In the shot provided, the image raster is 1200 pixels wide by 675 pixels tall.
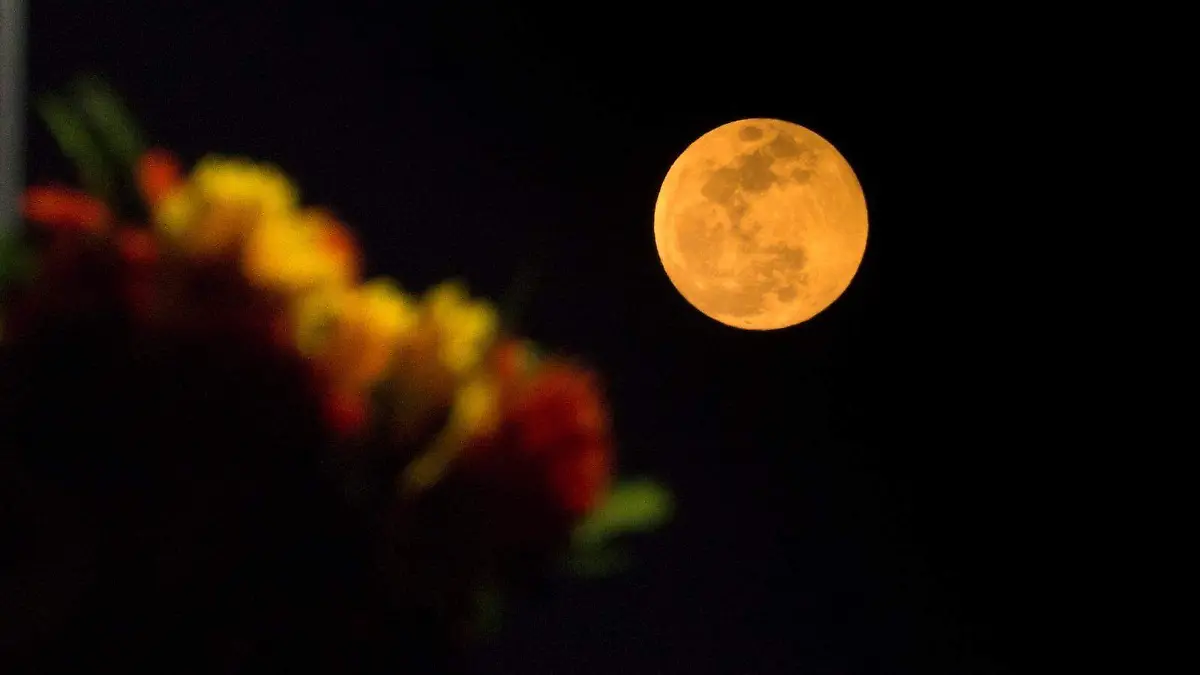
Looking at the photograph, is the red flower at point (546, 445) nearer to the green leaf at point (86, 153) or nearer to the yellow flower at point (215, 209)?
the yellow flower at point (215, 209)

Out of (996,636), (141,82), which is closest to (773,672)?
(996,636)

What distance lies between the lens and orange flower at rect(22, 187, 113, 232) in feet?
2.94

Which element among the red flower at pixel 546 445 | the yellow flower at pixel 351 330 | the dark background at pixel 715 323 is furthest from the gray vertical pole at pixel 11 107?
the red flower at pixel 546 445

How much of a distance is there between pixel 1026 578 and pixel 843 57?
1.02 metres

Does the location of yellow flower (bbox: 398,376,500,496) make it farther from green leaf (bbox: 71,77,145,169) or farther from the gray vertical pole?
the gray vertical pole

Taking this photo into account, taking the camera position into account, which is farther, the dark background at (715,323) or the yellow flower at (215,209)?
the dark background at (715,323)

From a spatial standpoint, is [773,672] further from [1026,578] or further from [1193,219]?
[1193,219]

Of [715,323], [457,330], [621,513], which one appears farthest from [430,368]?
[715,323]

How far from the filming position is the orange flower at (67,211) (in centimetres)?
90

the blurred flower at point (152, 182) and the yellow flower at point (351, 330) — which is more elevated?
the blurred flower at point (152, 182)

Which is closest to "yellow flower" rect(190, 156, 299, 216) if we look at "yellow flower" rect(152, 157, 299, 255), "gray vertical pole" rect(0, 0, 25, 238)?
"yellow flower" rect(152, 157, 299, 255)

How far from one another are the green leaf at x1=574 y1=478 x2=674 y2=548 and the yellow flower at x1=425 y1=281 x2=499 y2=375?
8.2 inches

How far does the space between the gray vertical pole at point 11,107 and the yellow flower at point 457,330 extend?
2.29ft

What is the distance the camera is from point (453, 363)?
1.00 meters
